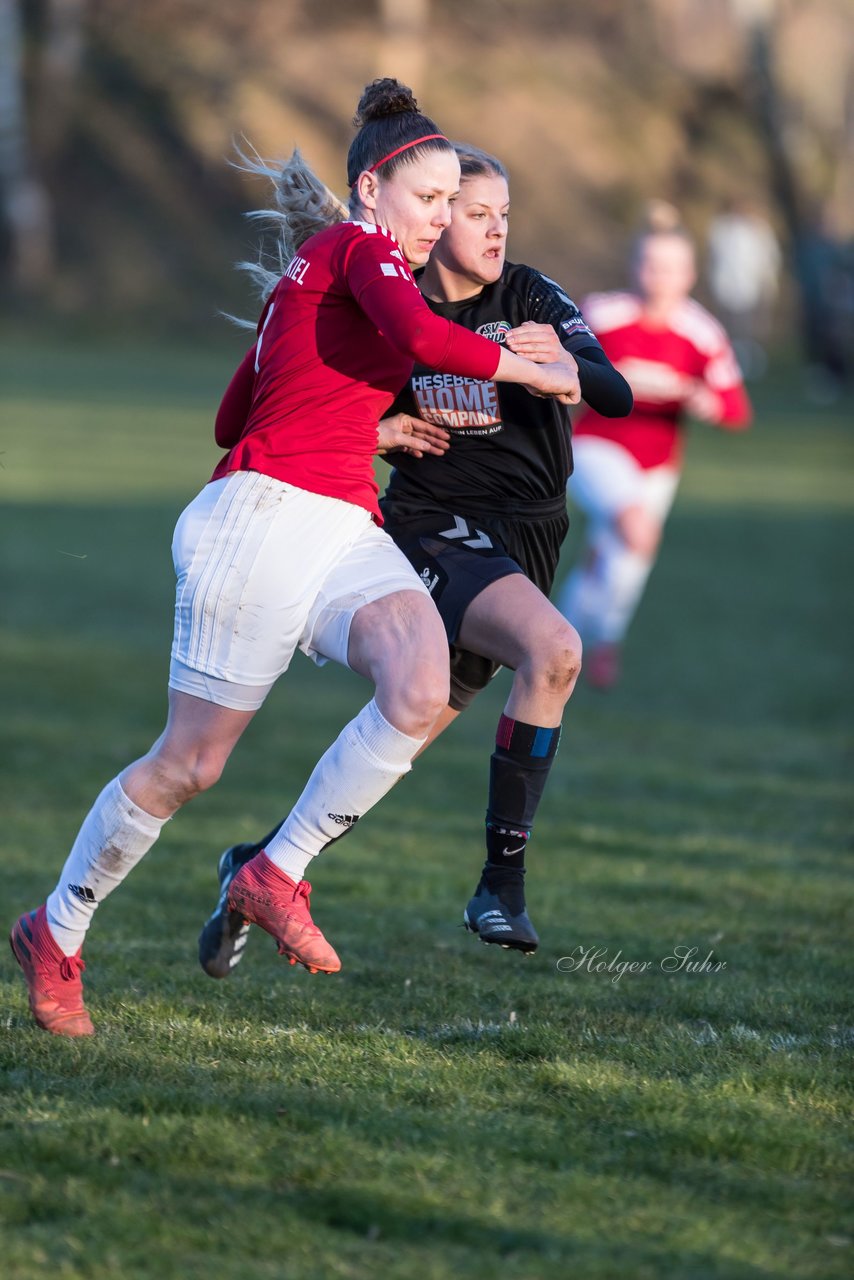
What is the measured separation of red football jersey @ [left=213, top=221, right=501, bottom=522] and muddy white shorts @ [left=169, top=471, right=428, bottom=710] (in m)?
0.07

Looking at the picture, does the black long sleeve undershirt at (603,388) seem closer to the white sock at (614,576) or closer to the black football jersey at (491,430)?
the black football jersey at (491,430)

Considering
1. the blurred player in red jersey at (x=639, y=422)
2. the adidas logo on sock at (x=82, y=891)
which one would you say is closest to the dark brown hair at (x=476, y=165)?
the adidas logo on sock at (x=82, y=891)

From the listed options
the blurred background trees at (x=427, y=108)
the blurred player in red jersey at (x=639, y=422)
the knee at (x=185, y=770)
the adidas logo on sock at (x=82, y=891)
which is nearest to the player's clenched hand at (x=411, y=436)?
the knee at (x=185, y=770)

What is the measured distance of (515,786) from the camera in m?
4.96

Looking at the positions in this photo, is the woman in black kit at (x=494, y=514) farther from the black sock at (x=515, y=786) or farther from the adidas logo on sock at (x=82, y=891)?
the adidas logo on sock at (x=82, y=891)

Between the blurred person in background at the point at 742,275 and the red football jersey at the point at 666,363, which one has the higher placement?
the blurred person in background at the point at 742,275

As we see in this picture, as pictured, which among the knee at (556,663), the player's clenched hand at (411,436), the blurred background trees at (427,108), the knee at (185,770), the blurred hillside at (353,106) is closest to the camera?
the knee at (185,770)

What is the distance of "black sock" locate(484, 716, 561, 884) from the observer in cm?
492

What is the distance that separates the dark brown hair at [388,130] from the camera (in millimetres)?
4520

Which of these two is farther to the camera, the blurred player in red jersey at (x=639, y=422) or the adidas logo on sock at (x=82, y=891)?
the blurred player in red jersey at (x=639, y=422)

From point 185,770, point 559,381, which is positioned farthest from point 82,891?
point 559,381

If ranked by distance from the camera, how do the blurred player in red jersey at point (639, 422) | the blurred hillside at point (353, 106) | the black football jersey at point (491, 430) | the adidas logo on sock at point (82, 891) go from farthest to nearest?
the blurred hillside at point (353, 106)
the blurred player in red jersey at point (639, 422)
the black football jersey at point (491, 430)
the adidas logo on sock at point (82, 891)

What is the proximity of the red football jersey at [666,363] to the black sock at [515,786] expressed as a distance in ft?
18.2

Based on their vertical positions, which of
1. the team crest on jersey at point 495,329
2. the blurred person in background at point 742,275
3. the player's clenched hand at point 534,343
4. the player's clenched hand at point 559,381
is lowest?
the player's clenched hand at point 559,381
